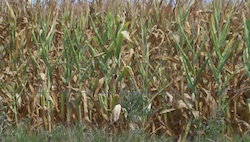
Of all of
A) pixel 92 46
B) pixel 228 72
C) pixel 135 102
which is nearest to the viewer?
pixel 135 102

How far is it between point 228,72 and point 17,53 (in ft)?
9.77

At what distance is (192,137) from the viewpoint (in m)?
6.29

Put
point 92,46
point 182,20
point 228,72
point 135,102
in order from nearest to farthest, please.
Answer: point 135,102, point 228,72, point 182,20, point 92,46

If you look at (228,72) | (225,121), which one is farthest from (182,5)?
(225,121)

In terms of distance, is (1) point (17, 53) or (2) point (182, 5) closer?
(2) point (182, 5)

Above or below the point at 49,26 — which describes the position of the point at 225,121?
below

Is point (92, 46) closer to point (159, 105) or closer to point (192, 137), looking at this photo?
point (159, 105)

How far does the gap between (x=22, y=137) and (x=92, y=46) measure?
203 cm

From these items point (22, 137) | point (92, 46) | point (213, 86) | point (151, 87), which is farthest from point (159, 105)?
point (22, 137)

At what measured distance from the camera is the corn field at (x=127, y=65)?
6133mm

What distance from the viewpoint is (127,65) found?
6.47 metres

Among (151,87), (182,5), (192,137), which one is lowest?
(192,137)

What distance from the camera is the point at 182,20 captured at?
21.7ft

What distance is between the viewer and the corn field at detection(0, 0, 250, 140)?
6.13 m
